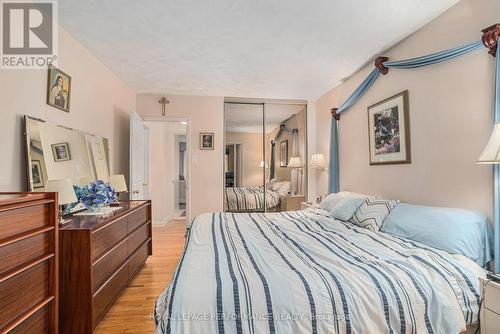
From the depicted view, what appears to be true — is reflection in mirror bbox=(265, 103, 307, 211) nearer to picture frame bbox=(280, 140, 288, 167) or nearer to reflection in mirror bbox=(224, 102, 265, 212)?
picture frame bbox=(280, 140, 288, 167)

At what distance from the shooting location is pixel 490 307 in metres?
1.30

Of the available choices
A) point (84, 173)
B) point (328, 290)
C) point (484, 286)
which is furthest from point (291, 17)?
point (84, 173)

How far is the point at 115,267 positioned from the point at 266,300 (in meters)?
1.67

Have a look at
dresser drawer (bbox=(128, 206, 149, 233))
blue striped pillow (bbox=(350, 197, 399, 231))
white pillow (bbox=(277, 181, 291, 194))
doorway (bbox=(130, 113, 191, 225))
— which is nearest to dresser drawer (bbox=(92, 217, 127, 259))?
dresser drawer (bbox=(128, 206, 149, 233))

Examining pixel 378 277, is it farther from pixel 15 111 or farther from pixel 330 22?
pixel 15 111

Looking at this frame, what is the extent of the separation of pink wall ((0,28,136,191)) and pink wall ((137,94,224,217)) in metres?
0.87

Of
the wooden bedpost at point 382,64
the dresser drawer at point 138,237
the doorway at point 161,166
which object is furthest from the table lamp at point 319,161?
the dresser drawer at point 138,237

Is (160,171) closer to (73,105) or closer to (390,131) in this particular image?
(73,105)

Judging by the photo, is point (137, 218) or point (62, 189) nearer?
point (62, 189)

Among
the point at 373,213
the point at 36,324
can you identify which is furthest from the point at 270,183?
the point at 36,324

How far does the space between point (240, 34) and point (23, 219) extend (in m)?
2.24

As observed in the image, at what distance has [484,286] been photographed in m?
1.34

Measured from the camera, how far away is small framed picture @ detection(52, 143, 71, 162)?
7.31 feet

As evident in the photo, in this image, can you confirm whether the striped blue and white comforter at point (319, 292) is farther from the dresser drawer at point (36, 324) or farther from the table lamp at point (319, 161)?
the table lamp at point (319, 161)
